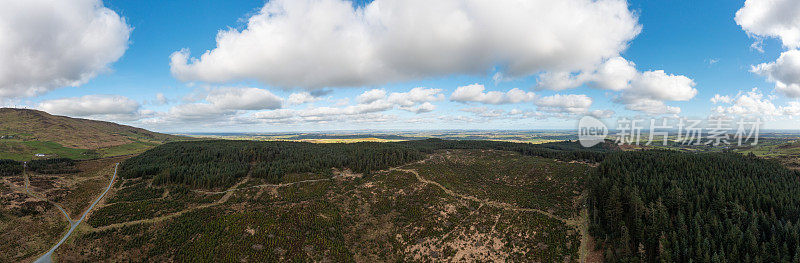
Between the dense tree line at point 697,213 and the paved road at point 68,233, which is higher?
the dense tree line at point 697,213

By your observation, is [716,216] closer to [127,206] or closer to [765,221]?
[765,221]

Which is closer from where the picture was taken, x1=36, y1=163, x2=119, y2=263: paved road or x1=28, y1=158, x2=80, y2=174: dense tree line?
x1=36, y1=163, x2=119, y2=263: paved road

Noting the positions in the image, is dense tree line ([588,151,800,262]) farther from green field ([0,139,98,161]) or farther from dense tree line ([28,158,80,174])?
green field ([0,139,98,161])

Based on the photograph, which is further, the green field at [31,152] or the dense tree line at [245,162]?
the green field at [31,152]

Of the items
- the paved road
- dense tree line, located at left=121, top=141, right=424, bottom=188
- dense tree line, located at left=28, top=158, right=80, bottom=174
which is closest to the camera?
the paved road

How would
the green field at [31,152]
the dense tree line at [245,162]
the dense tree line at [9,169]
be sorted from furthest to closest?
the green field at [31,152]
the dense tree line at [245,162]
the dense tree line at [9,169]

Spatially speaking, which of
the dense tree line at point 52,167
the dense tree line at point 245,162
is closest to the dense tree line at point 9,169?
the dense tree line at point 52,167

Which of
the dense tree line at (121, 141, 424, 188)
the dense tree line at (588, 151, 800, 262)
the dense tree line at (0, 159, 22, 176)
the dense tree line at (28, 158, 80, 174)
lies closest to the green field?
the dense tree line at (28, 158, 80, 174)

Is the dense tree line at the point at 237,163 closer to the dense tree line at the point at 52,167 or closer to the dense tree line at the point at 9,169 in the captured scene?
the dense tree line at the point at 52,167

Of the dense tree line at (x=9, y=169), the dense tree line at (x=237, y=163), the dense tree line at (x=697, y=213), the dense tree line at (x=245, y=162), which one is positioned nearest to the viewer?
the dense tree line at (x=697, y=213)

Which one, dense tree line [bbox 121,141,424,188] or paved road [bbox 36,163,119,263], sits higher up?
dense tree line [bbox 121,141,424,188]
